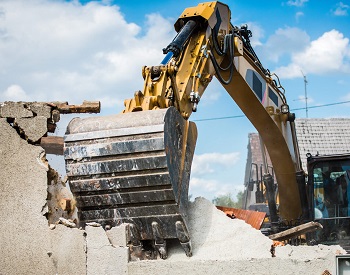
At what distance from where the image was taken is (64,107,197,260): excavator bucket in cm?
657

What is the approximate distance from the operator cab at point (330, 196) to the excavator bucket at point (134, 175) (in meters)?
3.63

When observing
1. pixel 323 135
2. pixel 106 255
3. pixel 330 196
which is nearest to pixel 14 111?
pixel 106 255

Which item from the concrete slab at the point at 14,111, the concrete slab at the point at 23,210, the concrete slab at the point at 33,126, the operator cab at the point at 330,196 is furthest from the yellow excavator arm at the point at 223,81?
the concrete slab at the point at 23,210

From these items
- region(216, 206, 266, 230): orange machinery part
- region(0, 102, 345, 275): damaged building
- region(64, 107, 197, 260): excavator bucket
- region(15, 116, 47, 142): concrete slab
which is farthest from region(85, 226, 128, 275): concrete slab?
region(216, 206, 266, 230): orange machinery part

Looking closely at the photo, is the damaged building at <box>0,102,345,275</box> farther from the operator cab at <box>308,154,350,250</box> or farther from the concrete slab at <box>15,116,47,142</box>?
the operator cab at <box>308,154,350,250</box>

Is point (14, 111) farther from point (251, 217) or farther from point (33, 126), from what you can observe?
point (251, 217)

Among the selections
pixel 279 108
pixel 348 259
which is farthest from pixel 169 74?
pixel 279 108

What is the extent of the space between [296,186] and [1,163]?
5469 mm

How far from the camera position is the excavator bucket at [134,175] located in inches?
259

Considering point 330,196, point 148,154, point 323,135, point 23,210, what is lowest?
point 23,210

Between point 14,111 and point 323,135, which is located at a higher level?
point 323,135

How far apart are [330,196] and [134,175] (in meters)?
4.41

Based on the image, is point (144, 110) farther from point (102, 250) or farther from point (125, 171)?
point (102, 250)

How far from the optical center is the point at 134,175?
6.63 m
